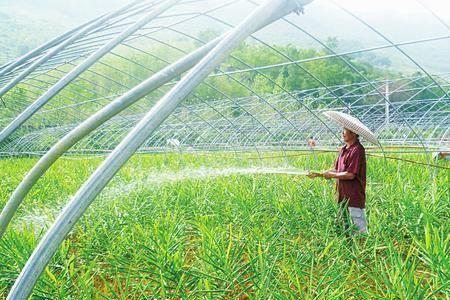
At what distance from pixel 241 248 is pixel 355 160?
1240mm

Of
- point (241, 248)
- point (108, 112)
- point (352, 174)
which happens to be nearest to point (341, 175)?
point (352, 174)

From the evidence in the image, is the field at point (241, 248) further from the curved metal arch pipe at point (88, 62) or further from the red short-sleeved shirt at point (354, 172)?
the curved metal arch pipe at point (88, 62)

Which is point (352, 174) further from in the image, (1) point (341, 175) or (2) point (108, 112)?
(2) point (108, 112)

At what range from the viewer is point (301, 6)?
5.47 feet

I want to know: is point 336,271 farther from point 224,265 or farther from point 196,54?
point 196,54

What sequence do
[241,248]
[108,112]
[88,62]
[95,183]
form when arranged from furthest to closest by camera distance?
[241,248] → [88,62] → [108,112] → [95,183]

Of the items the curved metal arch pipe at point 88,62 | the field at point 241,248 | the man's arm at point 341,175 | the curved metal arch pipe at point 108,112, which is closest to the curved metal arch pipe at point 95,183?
the curved metal arch pipe at point 108,112

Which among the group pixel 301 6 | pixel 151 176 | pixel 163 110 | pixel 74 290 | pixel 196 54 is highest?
pixel 301 6

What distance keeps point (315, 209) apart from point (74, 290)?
218cm

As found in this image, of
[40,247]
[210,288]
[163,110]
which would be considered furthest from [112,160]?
[210,288]

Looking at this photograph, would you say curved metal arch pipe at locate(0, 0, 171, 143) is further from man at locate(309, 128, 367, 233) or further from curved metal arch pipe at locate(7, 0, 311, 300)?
man at locate(309, 128, 367, 233)

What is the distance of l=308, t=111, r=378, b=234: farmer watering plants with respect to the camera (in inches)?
133

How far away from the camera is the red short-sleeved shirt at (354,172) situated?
11.2ft

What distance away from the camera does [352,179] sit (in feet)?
11.5
